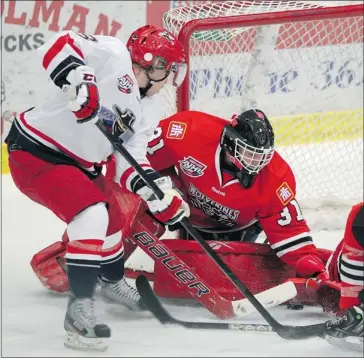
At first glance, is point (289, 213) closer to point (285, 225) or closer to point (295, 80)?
point (285, 225)

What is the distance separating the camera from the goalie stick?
2.80 metres

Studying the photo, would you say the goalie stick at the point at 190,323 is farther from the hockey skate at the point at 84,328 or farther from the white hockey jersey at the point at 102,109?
the white hockey jersey at the point at 102,109

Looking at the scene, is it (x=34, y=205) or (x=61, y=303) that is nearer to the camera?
(x=61, y=303)

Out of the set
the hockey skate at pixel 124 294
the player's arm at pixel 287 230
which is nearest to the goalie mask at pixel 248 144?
the player's arm at pixel 287 230

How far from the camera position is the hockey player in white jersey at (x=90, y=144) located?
2.63 meters

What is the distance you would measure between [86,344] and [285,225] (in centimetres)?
84

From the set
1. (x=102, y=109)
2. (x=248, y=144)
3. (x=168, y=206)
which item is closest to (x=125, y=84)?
(x=102, y=109)

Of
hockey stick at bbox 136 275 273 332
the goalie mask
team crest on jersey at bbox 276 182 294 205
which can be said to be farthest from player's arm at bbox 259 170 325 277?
hockey stick at bbox 136 275 273 332

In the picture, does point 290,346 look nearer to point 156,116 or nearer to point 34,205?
point 156,116

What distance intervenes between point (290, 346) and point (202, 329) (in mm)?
276

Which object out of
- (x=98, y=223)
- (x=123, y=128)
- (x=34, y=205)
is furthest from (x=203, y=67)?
(x=98, y=223)

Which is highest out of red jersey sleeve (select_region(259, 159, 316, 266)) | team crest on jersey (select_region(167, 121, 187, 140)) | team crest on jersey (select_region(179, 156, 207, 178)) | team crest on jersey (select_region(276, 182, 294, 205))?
team crest on jersey (select_region(167, 121, 187, 140))

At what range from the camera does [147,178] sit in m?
2.84

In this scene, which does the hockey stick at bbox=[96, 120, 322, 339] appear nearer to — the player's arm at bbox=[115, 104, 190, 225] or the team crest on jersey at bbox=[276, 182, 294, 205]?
the player's arm at bbox=[115, 104, 190, 225]
